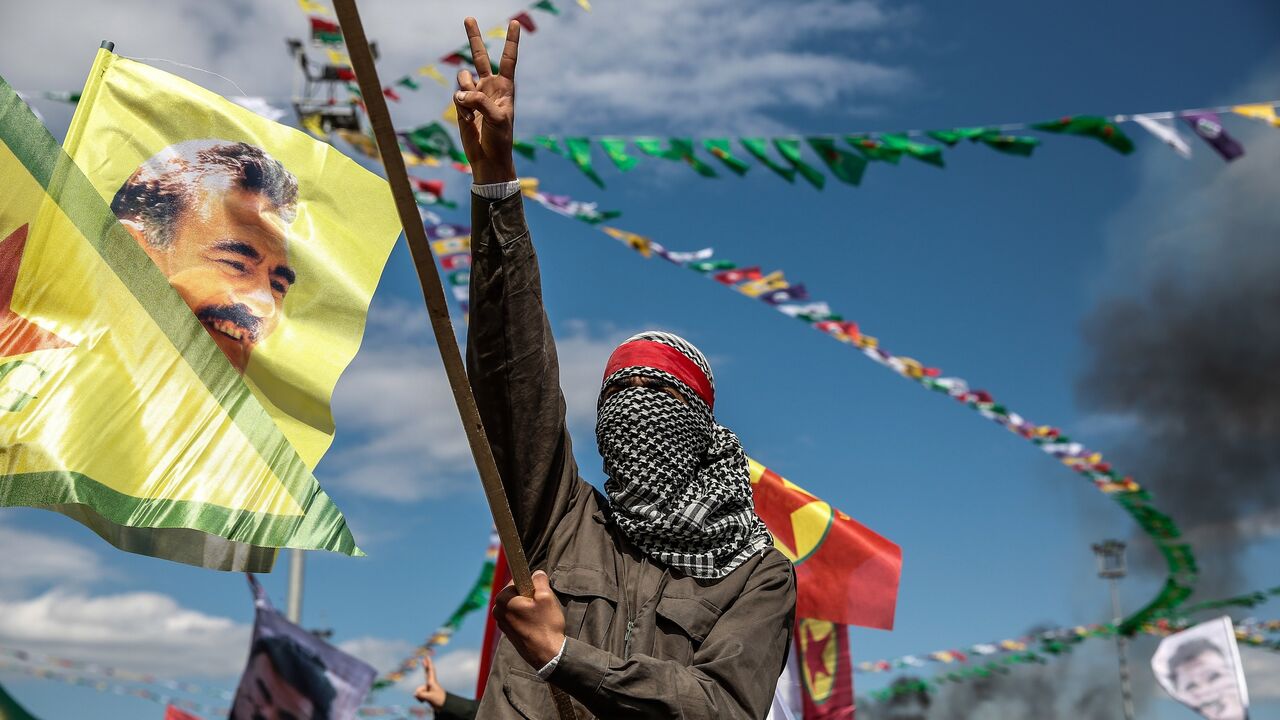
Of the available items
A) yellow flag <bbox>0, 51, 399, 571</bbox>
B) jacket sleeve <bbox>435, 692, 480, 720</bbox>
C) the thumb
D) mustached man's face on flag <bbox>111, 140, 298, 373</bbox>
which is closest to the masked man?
the thumb

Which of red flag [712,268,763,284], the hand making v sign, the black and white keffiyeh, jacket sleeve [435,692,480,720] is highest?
red flag [712,268,763,284]

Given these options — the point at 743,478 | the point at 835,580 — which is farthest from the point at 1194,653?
the point at 743,478

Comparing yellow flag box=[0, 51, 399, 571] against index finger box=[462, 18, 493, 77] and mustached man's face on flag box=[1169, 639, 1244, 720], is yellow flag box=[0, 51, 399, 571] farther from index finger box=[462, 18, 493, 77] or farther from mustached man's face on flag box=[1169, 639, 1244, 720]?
mustached man's face on flag box=[1169, 639, 1244, 720]

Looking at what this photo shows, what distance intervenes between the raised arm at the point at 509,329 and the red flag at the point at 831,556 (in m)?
4.16

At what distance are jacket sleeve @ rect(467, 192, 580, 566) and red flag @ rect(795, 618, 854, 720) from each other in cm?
574

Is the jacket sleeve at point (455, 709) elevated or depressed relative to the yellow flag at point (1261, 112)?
depressed

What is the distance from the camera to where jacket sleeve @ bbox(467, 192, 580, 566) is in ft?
8.27

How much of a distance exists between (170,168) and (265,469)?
0.93 metres

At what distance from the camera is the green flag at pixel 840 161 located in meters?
9.13

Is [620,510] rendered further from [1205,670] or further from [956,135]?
[1205,670]

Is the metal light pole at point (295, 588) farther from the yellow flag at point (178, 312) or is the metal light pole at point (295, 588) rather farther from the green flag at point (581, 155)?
the yellow flag at point (178, 312)

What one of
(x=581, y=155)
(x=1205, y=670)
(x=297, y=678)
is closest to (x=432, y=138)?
(x=581, y=155)

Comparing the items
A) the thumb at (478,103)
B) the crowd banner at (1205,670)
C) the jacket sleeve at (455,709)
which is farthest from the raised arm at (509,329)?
the crowd banner at (1205,670)

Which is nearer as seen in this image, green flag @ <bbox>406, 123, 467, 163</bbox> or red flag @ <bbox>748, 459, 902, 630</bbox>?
red flag @ <bbox>748, 459, 902, 630</bbox>
